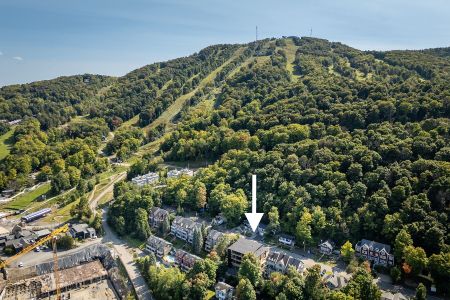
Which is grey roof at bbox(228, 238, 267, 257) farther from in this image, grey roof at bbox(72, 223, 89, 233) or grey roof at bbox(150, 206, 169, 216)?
grey roof at bbox(72, 223, 89, 233)

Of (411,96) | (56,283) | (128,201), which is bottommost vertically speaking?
(56,283)

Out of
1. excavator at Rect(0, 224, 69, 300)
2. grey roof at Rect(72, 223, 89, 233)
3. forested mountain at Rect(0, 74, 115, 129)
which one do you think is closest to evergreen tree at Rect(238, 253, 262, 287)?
excavator at Rect(0, 224, 69, 300)

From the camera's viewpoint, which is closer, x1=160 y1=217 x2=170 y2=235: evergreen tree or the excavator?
the excavator

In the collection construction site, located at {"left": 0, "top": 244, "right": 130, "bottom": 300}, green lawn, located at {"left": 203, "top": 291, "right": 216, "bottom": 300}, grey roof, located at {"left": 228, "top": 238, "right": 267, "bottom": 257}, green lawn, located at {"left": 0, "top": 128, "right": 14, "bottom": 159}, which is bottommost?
construction site, located at {"left": 0, "top": 244, "right": 130, "bottom": 300}

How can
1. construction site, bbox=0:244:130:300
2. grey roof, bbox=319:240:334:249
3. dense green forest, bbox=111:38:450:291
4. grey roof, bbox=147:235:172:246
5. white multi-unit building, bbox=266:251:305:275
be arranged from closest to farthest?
white multi-unit building, bbox=266:251:305:275
construction site, bbox=0:244:130:300
dense green forest, bbox=111:38:450:291
grey roof, bbox=319:240:334:249
grey roof, bbox=147:235:172:246

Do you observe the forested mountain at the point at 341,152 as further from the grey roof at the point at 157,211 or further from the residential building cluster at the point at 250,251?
the grey roof at the point at 157,211

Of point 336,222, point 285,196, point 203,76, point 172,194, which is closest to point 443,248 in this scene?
point 336,222

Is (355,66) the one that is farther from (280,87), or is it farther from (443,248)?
(443,248)
